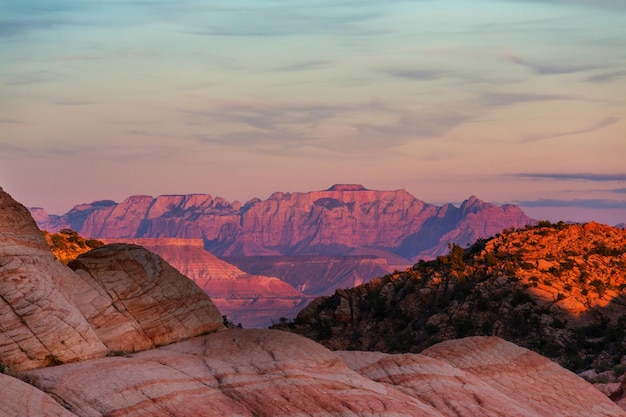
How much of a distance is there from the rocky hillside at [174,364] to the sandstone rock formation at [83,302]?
42 mm

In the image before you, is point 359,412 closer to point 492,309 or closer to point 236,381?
point 236,381

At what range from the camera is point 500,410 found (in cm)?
3130

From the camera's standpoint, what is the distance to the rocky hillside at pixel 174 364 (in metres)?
26.0

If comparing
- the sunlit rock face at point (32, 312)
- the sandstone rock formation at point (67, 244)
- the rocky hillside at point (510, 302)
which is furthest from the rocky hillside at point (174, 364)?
the sandstone rock formation at point (67, 244)

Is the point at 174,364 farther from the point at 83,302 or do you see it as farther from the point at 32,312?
the point at 83,302

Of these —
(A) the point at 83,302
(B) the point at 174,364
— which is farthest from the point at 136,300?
(B) the point at 174,364

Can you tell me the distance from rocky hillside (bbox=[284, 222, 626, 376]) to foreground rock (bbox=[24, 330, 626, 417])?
24.5m

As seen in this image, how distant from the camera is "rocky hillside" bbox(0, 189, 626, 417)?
26.0 m

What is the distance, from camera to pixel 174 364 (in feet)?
94.1

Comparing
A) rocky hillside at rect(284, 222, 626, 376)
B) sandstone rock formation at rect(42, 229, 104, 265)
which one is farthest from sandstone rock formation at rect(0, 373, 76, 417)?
sandstone rock formation at rect(42, 229, 104, 265)

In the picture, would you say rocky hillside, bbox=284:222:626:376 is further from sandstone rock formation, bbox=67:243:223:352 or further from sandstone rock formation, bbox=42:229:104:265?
sandstone rock formation, bbox=67:243:223:352

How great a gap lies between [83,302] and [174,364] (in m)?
4.46

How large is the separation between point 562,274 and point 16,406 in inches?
2094

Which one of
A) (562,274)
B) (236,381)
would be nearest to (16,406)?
(236,381)
